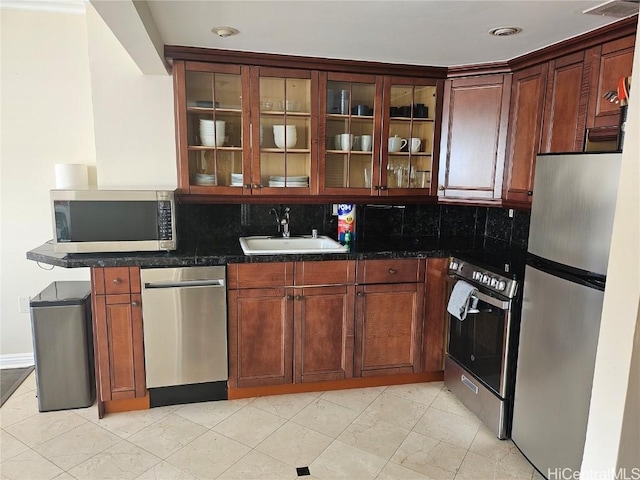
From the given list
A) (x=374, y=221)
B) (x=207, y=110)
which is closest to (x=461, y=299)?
(x=374, y=221)

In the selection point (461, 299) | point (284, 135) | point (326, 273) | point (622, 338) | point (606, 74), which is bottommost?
point (461, 299)

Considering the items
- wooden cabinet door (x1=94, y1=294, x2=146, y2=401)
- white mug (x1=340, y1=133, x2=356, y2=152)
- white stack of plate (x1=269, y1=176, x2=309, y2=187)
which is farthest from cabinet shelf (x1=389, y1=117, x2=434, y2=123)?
wooden cabinet door (x1=94, y1=294, x2=146, y2=401)

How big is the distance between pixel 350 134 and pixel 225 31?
107 centimetres

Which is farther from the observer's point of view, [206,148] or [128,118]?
[206,148]

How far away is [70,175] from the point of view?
9.09 ft

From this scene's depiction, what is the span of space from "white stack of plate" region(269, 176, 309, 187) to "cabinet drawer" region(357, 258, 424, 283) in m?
0.69

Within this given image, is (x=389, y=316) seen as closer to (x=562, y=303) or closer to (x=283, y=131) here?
(x=562, y=303)

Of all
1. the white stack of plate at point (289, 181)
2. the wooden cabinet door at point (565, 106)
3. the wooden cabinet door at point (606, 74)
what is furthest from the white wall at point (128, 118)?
the wooden cabinet door at point (606, 74)

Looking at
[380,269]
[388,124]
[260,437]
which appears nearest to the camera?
[260,437]

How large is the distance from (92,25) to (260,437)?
257cm

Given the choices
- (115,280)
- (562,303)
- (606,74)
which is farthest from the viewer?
(115,280)

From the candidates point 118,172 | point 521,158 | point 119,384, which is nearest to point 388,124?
point 521,158

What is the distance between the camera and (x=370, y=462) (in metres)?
2.15

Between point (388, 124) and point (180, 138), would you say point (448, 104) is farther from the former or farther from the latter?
point (180, 138)
